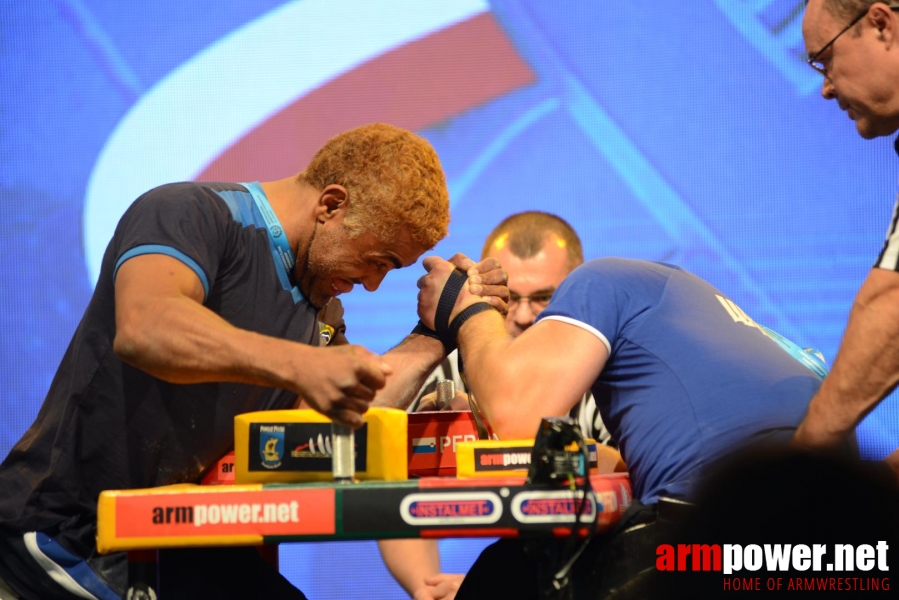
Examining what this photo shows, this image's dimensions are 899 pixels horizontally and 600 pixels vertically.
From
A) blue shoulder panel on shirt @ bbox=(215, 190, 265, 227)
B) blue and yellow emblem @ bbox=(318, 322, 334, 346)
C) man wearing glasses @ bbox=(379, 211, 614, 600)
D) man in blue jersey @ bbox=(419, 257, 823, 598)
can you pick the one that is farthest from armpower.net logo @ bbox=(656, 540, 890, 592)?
man wearing glasses @ bbox=(379, 211, 614, 600)

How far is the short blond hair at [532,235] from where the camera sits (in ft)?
9.36

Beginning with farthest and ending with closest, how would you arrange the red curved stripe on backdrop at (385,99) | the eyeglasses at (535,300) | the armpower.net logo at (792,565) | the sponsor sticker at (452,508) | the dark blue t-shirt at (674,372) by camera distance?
the red curved stripe on backdrop at (385,99) < the eyeglasses at (535,300) < the dark blue t-shirt at (674,372) < the sponsor sticker at (452,508) < the armpower.net logo at (792,565)

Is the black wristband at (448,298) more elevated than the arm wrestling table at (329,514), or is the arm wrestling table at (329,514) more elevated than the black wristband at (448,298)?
the black wristband at (448,298)

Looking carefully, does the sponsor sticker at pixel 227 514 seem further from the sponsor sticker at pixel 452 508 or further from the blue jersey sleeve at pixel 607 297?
the blue jersey sleeve at pixel 607 297

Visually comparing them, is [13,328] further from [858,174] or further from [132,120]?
[858,174]

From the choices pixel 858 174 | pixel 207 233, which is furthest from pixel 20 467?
pixel 858 174

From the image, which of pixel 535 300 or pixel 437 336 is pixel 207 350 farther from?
pixel 535 300

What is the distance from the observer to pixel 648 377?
1439 mm

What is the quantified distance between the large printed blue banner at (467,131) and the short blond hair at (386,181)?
1332 mm

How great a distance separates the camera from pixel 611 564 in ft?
4.03

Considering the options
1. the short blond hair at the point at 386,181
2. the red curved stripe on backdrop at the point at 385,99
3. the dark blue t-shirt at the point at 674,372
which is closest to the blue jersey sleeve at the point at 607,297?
the dark blue t-shirt at the point at 674,372

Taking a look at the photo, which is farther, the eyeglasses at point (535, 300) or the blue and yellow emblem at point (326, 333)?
the eyeglasses at point (535, 300)

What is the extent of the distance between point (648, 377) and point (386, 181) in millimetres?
662

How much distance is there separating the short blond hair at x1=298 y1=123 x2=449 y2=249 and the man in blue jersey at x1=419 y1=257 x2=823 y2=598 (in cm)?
34
